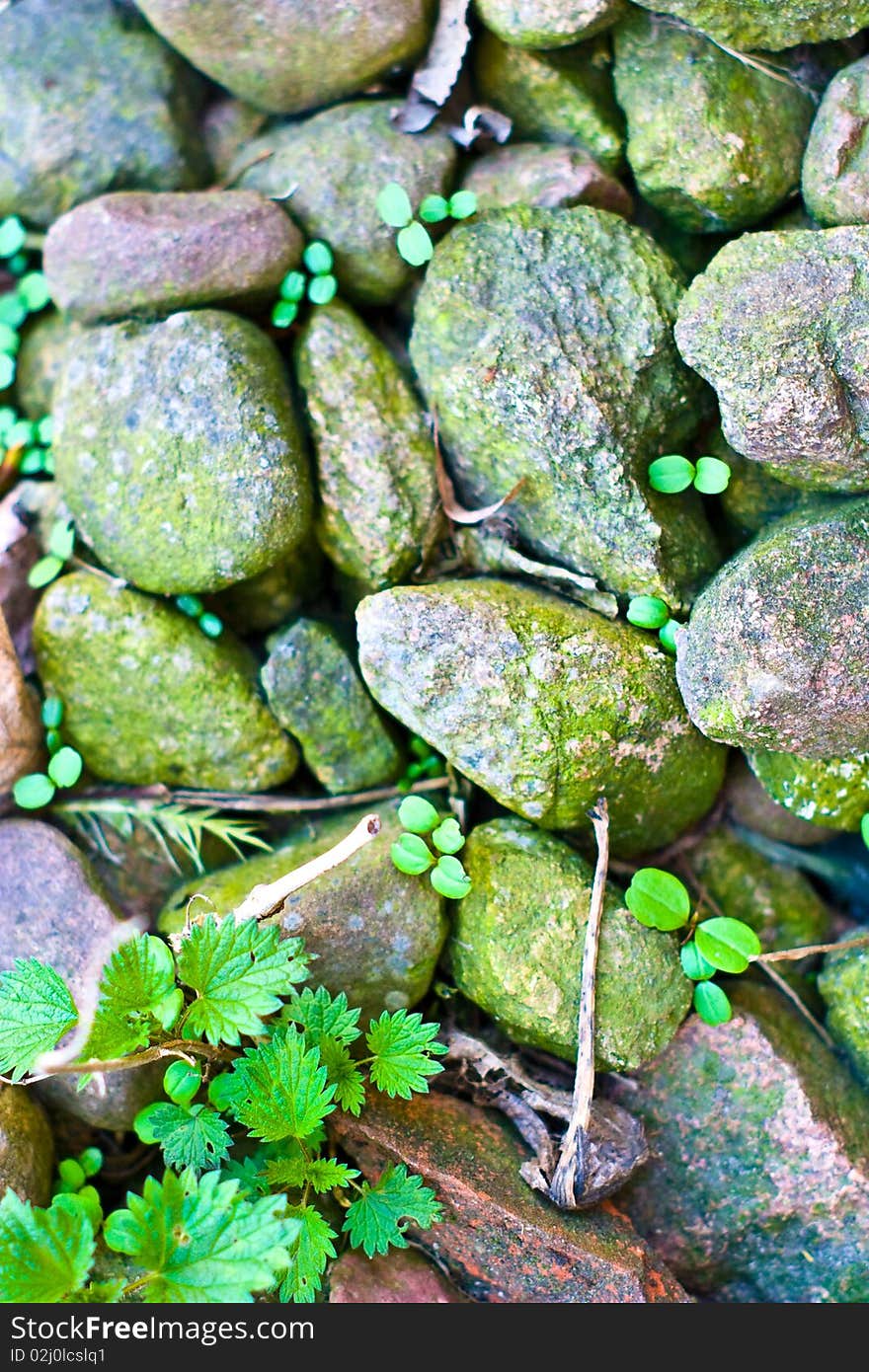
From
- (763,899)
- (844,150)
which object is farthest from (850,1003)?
(844,150)

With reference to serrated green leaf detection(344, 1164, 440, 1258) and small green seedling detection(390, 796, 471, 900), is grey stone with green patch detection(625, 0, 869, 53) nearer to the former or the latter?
small green seedling detection(390, 796, 471, 900)

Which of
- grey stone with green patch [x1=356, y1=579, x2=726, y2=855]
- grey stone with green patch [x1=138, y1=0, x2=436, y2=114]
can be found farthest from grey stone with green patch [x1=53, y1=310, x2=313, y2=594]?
grey stone with green patch [x1=138, y1=0, x2=436, y2=114]

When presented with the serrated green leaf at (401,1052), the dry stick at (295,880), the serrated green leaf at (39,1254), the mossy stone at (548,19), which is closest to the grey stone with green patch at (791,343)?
the mossy stone at (548,19)

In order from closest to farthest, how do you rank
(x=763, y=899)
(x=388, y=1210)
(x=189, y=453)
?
(x=388, y=1210), (x=189, y=453), (x=763, y=899)

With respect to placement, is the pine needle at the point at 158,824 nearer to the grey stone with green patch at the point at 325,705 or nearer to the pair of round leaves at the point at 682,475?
the grey stone with green patch at the point at 325,705

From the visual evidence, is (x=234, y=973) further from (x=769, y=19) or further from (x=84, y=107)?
(x=769, y=19)
